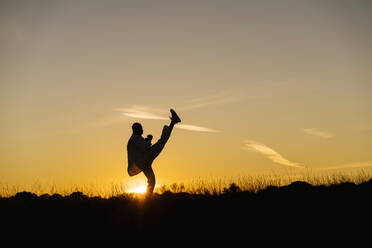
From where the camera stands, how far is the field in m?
10.5

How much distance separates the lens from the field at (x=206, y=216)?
10508mm

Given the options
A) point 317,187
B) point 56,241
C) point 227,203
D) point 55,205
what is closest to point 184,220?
point 227,203

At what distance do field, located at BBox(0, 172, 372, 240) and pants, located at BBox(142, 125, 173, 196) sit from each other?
0.47 meters

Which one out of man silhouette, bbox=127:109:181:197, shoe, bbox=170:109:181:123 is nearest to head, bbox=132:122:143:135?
man silhouette, bbox=127:109:181:197

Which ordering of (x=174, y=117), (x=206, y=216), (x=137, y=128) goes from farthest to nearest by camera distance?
1. (x=174, y=117)
2. (x=137, y=128)
3. (x=206, y=216)

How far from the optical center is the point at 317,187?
51.5 ft

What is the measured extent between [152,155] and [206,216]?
9.80 feet

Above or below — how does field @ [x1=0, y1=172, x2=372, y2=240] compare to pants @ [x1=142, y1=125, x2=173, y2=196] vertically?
below

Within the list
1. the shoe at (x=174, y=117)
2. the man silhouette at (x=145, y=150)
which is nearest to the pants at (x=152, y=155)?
the man silhouette at (x=145, y=150)

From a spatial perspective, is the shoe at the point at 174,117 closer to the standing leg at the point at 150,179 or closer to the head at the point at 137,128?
the head at the point at 137,128

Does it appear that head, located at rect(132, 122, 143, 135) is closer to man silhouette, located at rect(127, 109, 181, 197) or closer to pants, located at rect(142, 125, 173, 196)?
man silhouette, located at rect(127, 109, 181, 197)

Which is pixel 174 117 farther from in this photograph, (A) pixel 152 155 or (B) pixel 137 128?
(A) pixel 152 155

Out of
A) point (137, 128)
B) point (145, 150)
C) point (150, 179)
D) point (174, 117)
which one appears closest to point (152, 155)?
point (145, 150)

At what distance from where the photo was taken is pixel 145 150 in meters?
13.5
